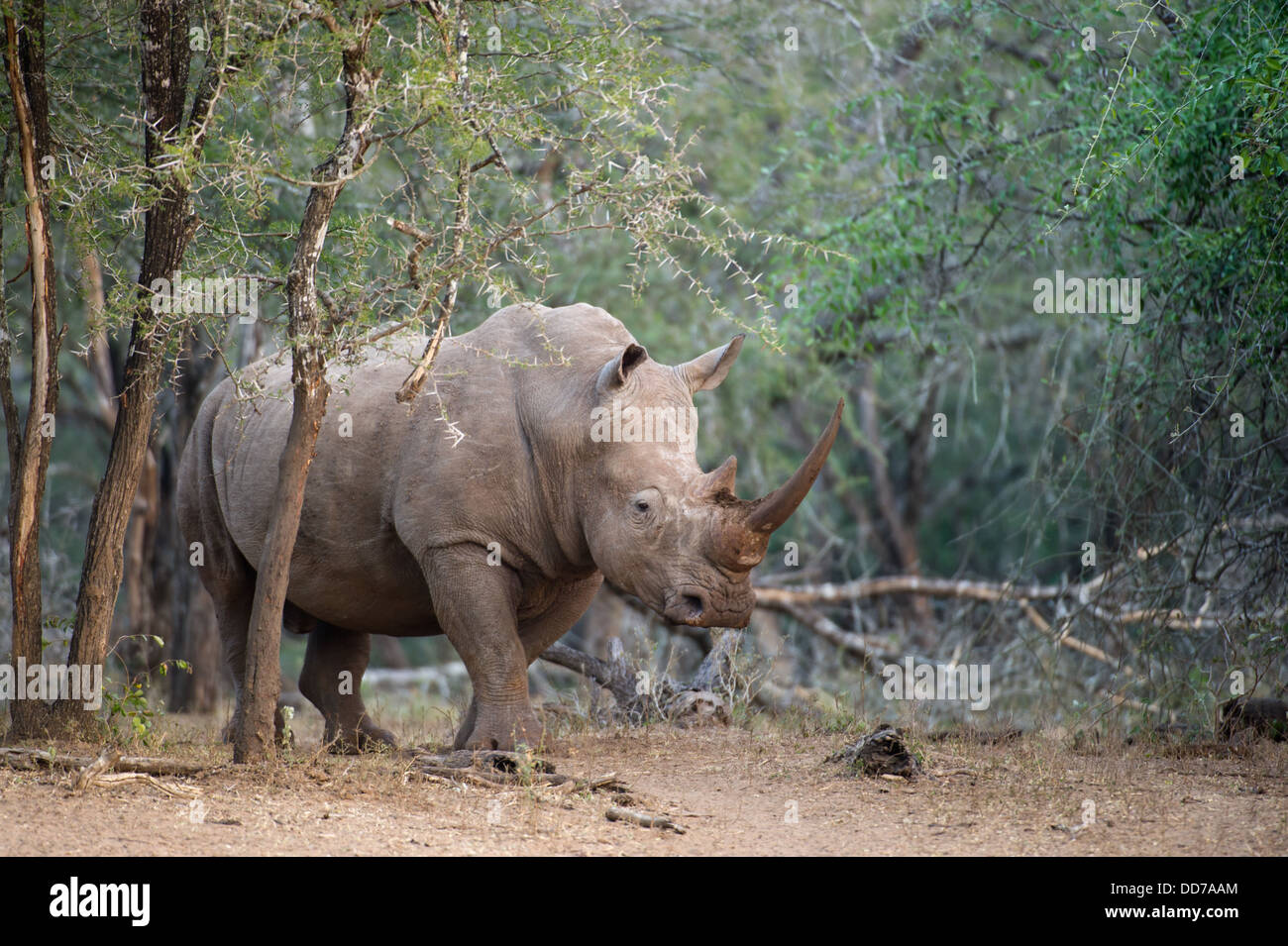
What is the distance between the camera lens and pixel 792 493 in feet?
20.9

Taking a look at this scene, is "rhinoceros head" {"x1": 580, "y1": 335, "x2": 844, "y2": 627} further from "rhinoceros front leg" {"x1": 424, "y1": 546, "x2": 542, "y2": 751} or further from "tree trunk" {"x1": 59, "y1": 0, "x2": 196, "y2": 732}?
"tree trunk" {"x1": 59, "y1": 0, "x2": 196, "y2": 732}

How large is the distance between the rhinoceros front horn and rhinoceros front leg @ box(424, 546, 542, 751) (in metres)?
1.48

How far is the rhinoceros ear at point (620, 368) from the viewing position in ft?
22.9

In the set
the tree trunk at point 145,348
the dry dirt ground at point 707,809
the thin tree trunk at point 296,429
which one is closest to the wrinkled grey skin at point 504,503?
the thin tree trunk at point 296,429

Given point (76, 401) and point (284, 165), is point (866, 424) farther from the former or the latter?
point (284, 165)

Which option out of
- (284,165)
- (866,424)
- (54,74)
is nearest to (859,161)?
(866,424)

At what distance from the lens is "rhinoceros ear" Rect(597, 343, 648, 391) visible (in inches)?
275

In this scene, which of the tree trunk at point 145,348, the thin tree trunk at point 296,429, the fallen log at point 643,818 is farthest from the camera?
the tree trunk at point 145,348

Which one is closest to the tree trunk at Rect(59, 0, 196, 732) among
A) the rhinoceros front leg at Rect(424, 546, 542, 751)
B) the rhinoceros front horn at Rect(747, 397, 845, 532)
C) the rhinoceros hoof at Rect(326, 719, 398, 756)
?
the rhinoceros hoof at Rect(326, 719, 398, 756)

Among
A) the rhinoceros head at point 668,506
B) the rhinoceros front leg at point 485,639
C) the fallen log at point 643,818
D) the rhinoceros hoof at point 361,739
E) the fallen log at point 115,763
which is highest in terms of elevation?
the rhinoceros head at point 668,506

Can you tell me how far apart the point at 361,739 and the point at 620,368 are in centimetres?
302

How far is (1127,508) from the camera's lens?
29.5ft

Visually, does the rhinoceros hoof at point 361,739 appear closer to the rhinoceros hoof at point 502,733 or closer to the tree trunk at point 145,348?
the rhinoceros hoof at point 502,733
